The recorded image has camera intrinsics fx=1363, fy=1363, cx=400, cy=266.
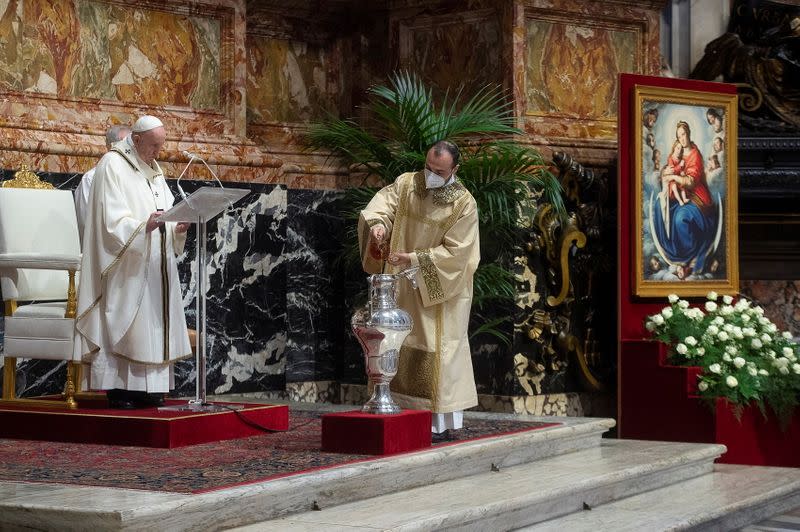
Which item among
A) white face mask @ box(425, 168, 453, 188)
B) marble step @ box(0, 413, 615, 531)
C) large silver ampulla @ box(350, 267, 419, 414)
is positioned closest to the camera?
marble step @ box(0, 413, 615, 531)

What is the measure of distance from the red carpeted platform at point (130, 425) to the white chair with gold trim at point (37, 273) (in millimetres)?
252

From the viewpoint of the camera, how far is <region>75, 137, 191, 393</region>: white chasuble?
726 cm

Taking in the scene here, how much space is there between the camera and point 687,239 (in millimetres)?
9703

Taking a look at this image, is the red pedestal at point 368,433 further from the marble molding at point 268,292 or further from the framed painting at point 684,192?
the framed painting at point 684,192

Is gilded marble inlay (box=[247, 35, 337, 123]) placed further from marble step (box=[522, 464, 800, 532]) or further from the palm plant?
marble step (box=[522, 464, 800, 532])

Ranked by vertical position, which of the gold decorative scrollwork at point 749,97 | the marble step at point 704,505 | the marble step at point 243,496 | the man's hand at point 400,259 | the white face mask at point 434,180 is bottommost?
the marble step at point 704,505

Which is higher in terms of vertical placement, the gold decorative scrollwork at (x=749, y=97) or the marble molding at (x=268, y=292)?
the gold decorative scrollwork at (x=749, y=97)

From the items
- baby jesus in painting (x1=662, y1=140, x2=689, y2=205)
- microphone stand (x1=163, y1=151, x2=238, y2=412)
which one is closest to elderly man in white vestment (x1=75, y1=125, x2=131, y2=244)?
microphone stand (x1=163, y1=151, x2=238, y2=412)

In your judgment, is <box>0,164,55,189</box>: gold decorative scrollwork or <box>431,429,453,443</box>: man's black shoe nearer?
<box>431,429,453,443</box>: man's black shoe

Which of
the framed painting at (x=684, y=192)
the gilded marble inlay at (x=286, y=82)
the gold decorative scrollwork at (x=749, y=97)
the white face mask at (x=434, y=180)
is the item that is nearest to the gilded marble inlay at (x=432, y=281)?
the white face mask at (x=434, y=180)

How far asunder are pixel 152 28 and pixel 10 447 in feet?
12.4

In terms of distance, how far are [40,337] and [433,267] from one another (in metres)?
2.17

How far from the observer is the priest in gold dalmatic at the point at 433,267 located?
7145mm

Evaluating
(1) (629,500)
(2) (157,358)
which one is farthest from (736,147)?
(2) (157,358)
